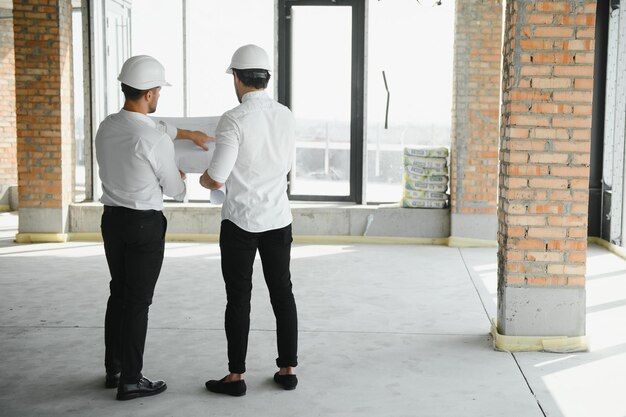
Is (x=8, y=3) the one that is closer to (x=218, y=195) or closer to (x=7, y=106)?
(x=7, y=106)

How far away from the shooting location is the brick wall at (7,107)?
12.1 metres

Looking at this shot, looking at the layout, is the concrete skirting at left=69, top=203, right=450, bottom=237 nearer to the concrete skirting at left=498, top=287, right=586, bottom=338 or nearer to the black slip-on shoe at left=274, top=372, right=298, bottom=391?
the concrete skirting at left=498, top=287, right=586, bottom=338

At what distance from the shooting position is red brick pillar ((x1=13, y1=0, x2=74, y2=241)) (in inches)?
340

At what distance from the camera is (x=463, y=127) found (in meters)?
8.73

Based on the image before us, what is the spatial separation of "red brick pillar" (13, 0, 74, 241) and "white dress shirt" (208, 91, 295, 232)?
5.81 meters

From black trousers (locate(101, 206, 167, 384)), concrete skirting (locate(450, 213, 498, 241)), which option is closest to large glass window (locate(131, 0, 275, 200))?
concrete skirting (locate(450, 213, 498, 241))

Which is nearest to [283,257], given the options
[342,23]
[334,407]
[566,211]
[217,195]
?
[217,195]

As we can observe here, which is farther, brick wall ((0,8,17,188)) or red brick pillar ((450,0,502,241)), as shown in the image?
brick wall ((0,8,17,188))

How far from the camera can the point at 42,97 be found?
8.77m

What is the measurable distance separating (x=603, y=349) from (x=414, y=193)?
4.53 metres

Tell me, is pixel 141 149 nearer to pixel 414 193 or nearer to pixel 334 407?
pixel 334 407

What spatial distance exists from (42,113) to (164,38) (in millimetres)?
2001

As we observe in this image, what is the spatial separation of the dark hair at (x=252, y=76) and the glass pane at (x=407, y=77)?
5.96 metres

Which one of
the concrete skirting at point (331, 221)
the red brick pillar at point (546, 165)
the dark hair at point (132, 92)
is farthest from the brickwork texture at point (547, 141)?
the concrete skirting at point (331, 221)
